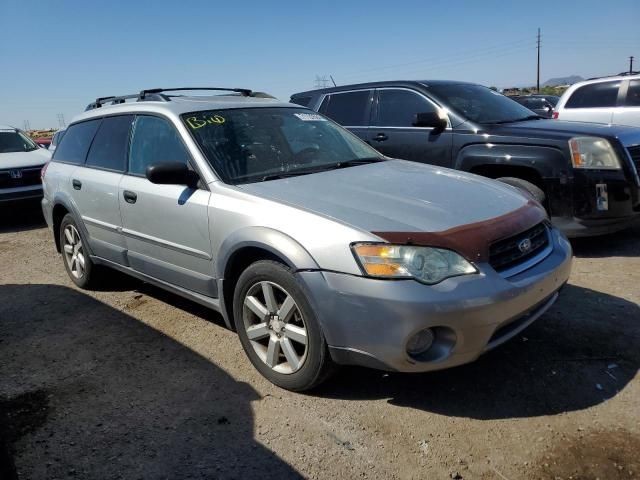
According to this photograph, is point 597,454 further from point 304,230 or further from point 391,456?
point 304,230

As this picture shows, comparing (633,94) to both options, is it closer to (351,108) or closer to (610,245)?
(610,245)

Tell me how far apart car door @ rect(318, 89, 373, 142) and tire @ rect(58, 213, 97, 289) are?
3.34 meters

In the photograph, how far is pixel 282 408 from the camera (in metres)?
2.85

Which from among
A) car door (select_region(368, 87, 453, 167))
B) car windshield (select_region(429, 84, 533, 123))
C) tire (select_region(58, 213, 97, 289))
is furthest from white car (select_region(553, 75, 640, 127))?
tire (select_region(58, 213, 97, 289))

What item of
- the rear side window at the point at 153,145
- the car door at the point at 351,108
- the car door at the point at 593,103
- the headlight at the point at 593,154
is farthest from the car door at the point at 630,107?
the rear side window at the point at 153,145

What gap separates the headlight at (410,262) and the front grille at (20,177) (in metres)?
7.93

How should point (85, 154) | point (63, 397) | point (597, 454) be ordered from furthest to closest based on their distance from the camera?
point (85, 154) < point (63, 397) < point (597, 454)

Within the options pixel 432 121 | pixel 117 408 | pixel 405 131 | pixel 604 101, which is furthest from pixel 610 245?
pixel 117 408

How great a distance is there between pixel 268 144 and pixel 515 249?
1.78 meters

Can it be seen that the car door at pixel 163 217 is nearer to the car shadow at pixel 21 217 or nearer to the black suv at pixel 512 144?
the black suv at pixel 512 144

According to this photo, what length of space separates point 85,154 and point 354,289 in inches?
130

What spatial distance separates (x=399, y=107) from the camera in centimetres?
613

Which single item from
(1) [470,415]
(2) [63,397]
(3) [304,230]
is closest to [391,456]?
(1) [470,415]

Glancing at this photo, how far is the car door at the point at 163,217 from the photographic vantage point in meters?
3.34
